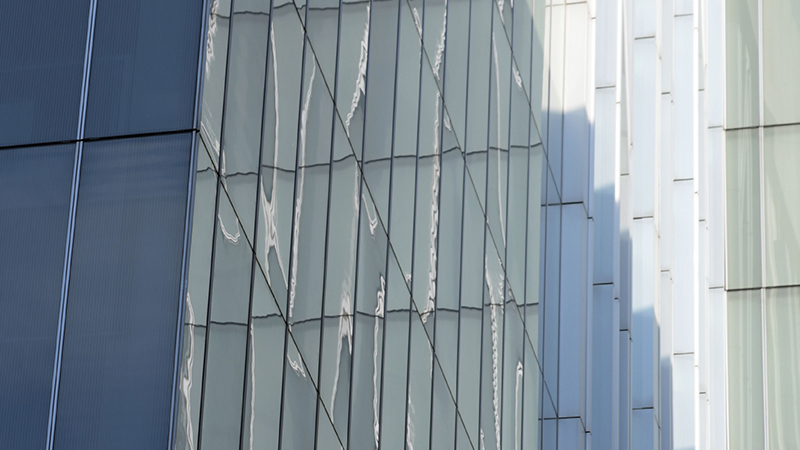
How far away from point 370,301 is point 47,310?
5.07 m

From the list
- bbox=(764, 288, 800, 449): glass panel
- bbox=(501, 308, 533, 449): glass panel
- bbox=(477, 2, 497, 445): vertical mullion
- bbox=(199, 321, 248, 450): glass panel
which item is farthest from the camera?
bbox=(764, 288, 800, 449): glass panel

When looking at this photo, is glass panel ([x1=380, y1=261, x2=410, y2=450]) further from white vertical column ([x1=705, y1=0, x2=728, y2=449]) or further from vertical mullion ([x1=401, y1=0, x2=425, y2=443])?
white vertical column ([x1=705, y1=0, x2=728, y2=449])

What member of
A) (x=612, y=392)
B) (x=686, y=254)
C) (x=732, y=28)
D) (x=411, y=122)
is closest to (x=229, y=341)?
(x=411, y=122)

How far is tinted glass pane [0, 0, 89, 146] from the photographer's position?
896 cm

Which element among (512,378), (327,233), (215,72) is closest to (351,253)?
(327,233)

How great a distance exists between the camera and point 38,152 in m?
8.95

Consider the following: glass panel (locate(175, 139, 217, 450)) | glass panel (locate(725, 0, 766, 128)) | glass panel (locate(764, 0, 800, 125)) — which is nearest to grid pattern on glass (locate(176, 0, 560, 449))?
glass panel (locate(175, 139, 217, 450))

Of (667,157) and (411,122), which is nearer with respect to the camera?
(411,122)

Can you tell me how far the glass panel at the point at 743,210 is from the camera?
3102cm

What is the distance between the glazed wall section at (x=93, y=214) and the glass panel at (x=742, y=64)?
82.4 ft

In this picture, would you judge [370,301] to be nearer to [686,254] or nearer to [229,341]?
[229,341]

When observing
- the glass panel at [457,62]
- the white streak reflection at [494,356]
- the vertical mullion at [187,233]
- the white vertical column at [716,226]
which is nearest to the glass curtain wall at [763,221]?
the white vertical column at [716,226]

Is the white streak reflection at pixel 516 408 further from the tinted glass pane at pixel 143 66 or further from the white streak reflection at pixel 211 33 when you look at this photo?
the tinted glass pane at pixel 143 66

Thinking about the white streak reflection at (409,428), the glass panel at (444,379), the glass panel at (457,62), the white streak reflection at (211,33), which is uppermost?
the glass panel at (457,62)
